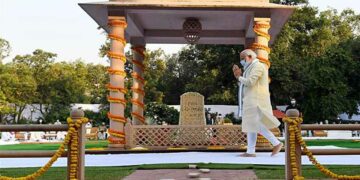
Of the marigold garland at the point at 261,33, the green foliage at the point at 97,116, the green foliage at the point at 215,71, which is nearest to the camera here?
the marigold garland at the point at 261,33

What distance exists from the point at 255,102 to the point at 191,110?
14.9 feet

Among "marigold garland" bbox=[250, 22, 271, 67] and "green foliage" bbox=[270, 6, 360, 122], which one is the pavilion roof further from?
"green foliage" bbox=[270, 6, 360, 122]

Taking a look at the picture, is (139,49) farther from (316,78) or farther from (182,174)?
(316,78)

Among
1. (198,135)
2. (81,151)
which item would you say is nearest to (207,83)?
(198,135)

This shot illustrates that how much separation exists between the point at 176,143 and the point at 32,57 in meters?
33.4

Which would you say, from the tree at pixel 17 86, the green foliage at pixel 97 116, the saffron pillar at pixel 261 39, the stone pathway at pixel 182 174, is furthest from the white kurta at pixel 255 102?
the tree at pixel 17 86

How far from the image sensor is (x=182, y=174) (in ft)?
24.1

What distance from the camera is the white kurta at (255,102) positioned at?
985cm

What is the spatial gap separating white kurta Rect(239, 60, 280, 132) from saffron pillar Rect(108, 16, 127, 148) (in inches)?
146

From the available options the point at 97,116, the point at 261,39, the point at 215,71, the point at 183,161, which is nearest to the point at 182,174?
the point at 183,161

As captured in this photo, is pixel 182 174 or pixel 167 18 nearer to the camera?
pixel 182 174

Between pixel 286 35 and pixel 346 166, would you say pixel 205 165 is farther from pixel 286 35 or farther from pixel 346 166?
pixel 286 35

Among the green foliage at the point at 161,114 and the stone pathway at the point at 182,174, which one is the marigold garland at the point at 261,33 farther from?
the green foliage at the point at 161,114

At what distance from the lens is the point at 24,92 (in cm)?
4147
